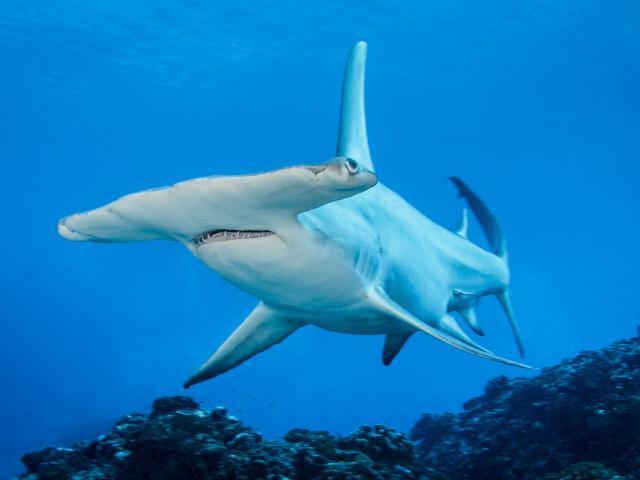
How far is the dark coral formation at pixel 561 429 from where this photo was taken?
18.5 ft

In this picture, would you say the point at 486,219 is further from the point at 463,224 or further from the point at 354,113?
the point at 354,113

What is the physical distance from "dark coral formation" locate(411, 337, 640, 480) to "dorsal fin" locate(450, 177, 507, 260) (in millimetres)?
2096

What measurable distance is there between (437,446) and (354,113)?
5635 millimetres

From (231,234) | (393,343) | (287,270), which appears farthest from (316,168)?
(393,343)

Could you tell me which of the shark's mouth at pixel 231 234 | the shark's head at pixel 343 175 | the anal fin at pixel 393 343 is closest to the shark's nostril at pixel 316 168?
the shark's head at pixel 343 175

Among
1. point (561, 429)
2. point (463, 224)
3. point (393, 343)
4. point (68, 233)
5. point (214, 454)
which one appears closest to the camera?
point (68, 233)

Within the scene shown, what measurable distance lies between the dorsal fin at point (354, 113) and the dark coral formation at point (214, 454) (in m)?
2.51

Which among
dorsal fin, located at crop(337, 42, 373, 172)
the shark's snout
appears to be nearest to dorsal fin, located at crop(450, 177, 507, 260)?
dorsal fin, located at crop(337, 42, 373, 172)

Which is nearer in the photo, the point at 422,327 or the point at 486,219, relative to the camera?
the point at 422,327

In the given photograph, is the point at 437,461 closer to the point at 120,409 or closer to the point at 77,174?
the point at 120,409

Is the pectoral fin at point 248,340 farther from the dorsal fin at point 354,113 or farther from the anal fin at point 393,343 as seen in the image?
the dorsal fin at point 354,113

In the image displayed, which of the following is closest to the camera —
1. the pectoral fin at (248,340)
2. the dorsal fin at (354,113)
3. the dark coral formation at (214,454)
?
the dark coral formation at (214,454)

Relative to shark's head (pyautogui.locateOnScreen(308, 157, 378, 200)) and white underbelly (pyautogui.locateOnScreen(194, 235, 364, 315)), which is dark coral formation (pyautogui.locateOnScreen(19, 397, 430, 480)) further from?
shark's head (pyautogui.locateOnScreen(308, 157, 378, 200))

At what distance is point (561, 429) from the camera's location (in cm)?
632
